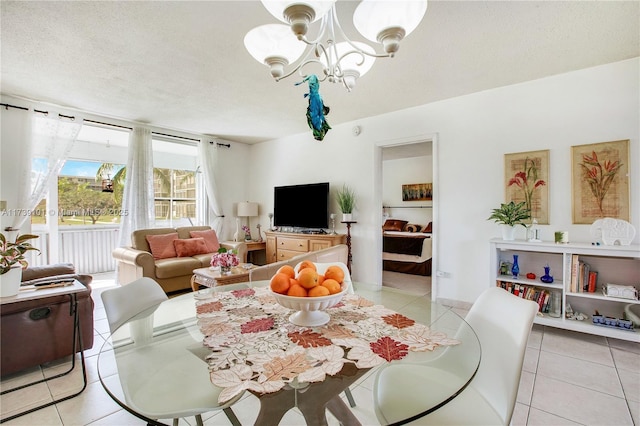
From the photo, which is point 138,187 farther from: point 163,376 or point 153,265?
point 163,376

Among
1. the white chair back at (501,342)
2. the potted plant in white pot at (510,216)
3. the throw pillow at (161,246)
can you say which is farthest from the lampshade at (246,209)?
the white chair back at (501,342)

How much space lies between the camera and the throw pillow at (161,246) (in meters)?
4.10

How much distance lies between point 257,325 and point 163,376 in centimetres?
37

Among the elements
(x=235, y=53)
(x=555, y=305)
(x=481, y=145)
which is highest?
(x=235, y=53)

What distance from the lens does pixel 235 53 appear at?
2.46 metres

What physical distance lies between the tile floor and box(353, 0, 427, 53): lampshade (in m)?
1.37

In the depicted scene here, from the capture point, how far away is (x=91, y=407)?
5.71ft

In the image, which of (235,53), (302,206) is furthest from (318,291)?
(302,206)

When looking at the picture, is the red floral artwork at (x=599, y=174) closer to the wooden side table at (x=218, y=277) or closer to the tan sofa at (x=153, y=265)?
the wooden side table at (x=218, y=277)

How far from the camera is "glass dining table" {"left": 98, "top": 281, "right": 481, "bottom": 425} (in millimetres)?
859

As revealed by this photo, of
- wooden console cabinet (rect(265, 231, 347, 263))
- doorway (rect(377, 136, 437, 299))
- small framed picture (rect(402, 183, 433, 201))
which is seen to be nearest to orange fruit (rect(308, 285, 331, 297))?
wooden console cabinet (rect(265, 231, 347, 263))

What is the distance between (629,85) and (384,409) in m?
3.47

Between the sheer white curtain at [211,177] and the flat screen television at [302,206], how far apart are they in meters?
1.11

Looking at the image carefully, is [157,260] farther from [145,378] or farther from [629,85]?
[629,85]
